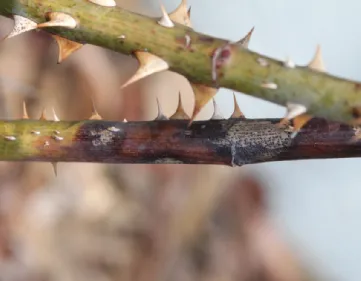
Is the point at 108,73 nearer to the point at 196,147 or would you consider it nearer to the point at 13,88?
the point at 13,88

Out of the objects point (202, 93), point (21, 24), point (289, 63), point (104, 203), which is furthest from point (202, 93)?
point (104, 203)

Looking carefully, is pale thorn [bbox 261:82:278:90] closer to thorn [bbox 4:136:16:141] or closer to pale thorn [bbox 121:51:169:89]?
pale thorn [bbox 121:51:169:89]

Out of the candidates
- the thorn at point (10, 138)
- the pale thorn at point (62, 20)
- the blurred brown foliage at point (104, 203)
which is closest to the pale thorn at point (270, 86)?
the pale thorn at point (62, 20)

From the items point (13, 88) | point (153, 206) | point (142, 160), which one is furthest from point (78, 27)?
point (153, 206)

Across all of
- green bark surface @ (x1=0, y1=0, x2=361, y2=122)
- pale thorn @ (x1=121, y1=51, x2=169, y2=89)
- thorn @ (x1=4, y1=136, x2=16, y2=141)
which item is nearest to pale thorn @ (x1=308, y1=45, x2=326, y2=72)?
green bark surface @ (x1=0, y1=0, x2=361, y2=122)

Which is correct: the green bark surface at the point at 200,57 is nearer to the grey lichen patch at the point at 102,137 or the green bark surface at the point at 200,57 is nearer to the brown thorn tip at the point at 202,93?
the brown thorn tip at the point at 202,93

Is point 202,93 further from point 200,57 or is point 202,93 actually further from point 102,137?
point 102,137
